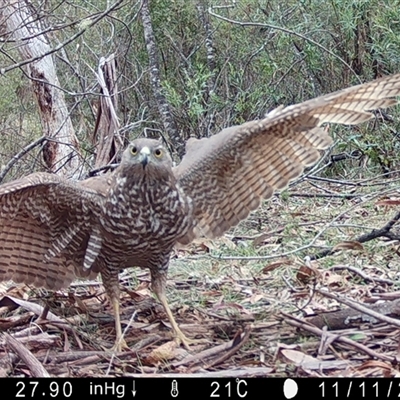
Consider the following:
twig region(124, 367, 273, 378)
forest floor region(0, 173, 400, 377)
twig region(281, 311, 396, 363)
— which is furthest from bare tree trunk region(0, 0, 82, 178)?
twig region(124, 367, 273, 378)

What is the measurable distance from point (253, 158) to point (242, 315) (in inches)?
33.8

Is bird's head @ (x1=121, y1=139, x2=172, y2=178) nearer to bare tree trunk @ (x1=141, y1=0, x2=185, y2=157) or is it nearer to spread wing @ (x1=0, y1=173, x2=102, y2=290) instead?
spread wing @ (x1=0, y1=173, x2=102, y2=290)

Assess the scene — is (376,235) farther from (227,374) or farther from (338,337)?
(227,374)

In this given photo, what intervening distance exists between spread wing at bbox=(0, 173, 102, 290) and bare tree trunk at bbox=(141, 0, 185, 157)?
533 cm

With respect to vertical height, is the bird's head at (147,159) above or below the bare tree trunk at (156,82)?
below

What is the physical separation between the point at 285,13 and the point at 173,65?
7.27 feet

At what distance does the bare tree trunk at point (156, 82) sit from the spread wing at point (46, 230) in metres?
5.33

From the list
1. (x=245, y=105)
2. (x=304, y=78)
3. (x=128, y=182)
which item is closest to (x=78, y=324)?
(x=128, y=182)

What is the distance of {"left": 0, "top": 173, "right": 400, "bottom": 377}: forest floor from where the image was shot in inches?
135

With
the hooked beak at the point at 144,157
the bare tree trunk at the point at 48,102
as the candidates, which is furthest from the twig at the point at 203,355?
the bare tree trunk at the point at 48,102

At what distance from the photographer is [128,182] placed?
3.91 metres

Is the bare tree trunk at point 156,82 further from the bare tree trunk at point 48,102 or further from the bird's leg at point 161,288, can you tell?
the bird's leg at point 161,288

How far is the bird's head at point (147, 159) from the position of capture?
3871 mm

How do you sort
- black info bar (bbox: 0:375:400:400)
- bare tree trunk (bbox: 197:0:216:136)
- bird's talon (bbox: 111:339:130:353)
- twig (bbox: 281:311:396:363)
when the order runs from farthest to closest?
bare tree trunk (bbox: 197:0:216:136)
bird's talon (bbox: 111:339:130:353)
twig (bbox: 281:311:396:363)
black info bar (bbox: 0:375:400:400)
